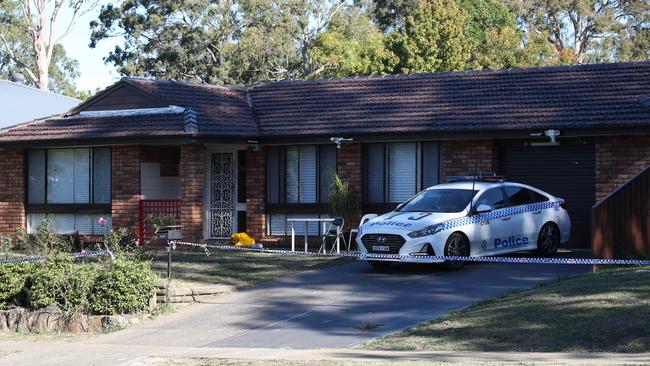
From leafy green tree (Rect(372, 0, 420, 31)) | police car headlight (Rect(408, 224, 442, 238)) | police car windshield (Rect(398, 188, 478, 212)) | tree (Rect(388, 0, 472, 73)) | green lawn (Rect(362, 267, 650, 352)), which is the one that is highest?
leafy green tree (Rect(372, 0, 420, 31))

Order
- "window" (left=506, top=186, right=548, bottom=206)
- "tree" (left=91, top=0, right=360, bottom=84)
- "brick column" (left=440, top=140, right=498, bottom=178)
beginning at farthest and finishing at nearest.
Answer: "tree" (left=91, top=0, right=360, bottom=84), "brick column" (left=440, top=140, right=498, bottom=178), "window" (left=506, top=186, right=548, bottom=206)

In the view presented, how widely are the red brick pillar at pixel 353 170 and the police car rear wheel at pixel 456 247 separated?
5.10 m

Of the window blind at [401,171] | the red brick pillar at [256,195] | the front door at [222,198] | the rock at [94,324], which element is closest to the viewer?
the rock at [94,324]

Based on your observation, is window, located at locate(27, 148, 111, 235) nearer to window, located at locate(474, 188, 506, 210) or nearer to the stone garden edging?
the stone garden edging

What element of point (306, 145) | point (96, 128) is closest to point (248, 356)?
point (306, 145)

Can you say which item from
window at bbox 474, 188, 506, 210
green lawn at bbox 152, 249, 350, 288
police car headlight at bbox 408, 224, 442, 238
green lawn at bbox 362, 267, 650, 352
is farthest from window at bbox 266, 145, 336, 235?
green lawn at bbox 362, 267, 650, 352

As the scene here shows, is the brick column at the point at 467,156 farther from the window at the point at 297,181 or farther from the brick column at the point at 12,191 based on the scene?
the brick column at the point at 12,191

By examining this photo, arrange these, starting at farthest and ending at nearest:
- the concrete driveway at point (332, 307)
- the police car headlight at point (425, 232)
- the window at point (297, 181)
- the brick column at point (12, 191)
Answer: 1. the brick column at point (12, 191)
2. the window at point (297, 181)
3. the police car headlight at point (425, 232)
4. the concrete driveway at point (332, 307)

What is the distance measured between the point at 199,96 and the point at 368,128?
179 inches

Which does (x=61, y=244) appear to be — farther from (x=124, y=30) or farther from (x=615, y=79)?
(x=124, y=30)

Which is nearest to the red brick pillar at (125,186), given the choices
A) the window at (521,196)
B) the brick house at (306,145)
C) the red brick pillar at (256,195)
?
the brick house at (306,145)

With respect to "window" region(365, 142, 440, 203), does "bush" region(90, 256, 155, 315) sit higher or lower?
lower

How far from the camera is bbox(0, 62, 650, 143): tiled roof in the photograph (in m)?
21.4

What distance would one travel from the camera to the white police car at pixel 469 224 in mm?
17625
